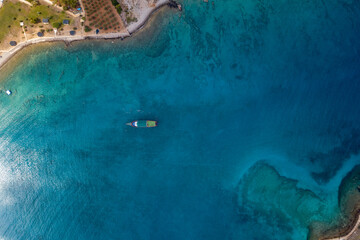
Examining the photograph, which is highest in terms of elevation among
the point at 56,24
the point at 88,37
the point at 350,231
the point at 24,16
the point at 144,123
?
the point at 24,16

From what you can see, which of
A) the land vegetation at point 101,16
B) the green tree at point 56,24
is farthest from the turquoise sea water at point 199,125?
the green tree at point 56,24

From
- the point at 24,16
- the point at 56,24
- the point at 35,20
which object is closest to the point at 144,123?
the point at 56,24

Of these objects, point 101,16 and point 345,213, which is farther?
point 101,16

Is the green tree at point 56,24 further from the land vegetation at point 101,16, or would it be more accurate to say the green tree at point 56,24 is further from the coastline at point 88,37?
the land vegetation at point 101,16

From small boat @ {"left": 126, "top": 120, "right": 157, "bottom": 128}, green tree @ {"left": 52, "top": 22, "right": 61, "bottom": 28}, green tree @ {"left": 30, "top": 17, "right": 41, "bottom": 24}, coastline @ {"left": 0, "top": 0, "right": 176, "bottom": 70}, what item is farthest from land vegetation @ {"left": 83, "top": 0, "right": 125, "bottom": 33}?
small boat @ {"left": 126, "top": 120, "right": 157, "bottom": 128}

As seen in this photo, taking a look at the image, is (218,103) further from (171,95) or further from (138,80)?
(138,80)

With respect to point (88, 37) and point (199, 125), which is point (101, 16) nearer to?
point (88, 37)

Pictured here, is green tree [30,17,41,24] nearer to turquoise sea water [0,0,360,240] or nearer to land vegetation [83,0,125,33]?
turquoise sea water [0,0,360,240]

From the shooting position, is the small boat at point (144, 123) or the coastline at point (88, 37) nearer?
the small boat at point (144, 123)
